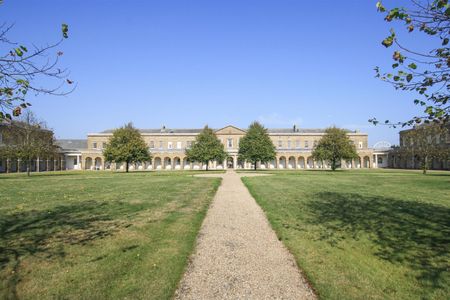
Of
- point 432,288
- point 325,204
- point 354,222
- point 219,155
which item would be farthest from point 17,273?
point 219,155

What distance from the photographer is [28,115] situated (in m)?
40.8

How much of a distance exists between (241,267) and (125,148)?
43609mm

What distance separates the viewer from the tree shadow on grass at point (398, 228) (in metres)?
5.51

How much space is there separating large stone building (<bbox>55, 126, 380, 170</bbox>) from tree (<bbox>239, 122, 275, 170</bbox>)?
1699 centimetres

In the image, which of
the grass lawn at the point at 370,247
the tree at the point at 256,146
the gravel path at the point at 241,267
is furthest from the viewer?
the tree at the point at 256,146

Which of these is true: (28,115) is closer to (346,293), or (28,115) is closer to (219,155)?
(219,155)

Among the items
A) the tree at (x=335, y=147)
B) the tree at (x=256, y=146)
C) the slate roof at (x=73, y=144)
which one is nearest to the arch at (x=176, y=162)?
the tree at (x=256, y=146)

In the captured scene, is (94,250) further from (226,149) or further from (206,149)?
(226,149)

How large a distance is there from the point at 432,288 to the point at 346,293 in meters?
1.33

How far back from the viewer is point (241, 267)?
533 centimetres

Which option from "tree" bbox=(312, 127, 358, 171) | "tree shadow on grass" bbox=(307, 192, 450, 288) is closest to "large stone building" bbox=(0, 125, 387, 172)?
"tree" bbox=(312, 127, 358, 171)

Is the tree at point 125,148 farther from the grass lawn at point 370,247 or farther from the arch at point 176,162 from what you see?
the grass lawn at point 370,247

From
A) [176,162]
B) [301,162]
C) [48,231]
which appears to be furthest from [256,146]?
[48,231]

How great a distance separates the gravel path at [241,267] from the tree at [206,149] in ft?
146
